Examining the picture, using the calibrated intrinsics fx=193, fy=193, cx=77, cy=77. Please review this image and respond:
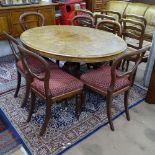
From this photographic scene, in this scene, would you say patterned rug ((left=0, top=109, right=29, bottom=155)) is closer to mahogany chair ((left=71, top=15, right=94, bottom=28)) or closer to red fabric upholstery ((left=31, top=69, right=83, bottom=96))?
red fabric upholstery ((left=31, top=69, right=83, bottom=96))

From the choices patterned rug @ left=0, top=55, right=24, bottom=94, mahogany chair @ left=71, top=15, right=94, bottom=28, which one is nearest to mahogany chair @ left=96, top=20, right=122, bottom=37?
mahogany chair @ left=71, top=15, right=94, bottom=28

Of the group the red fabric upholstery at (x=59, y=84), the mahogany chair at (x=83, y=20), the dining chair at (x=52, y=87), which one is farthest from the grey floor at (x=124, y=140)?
the mahogany chair at (x=83, y=20)

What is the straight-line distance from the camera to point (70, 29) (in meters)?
2.61

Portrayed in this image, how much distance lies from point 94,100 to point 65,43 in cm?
84

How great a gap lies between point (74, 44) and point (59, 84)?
1.59ft

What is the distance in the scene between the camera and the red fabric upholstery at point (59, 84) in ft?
5.78

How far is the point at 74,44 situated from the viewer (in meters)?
2.03

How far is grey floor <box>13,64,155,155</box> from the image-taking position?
1.76 metres

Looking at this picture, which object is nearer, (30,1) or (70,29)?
(70,29)

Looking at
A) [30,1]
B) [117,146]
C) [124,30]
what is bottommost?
[117,146]

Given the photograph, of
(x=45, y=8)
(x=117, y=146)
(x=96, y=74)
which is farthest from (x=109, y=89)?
(x=45, y=8)

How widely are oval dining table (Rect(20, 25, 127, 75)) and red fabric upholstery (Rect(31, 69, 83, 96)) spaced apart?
8.7 inches

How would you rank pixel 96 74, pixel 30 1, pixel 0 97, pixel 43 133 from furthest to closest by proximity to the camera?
pixel 30 1
pixel 0 97
pixel 96 74
pixel 43 133

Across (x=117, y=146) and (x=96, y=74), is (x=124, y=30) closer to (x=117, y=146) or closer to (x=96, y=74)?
(x=96, y=74)
